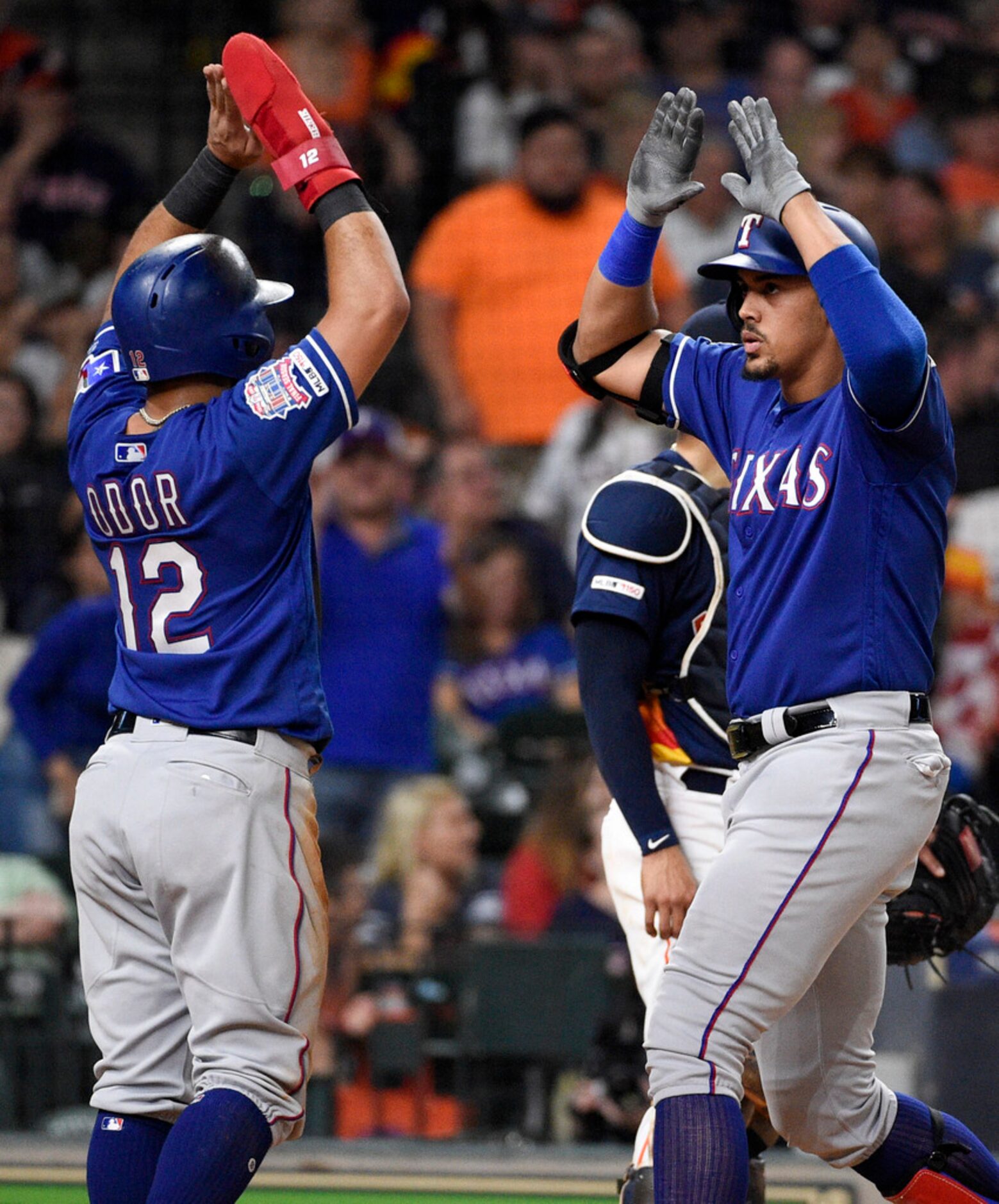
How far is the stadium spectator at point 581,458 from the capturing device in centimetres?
727

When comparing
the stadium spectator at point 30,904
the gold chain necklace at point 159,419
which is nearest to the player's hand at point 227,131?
the gold chain necklace at point 159,419

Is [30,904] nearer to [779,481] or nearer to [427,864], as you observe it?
[427,864]

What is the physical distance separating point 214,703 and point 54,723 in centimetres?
370

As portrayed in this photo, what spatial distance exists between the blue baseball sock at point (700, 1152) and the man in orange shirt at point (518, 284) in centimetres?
520

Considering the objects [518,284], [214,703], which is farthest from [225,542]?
[518,284]

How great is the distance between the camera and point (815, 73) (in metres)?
8.80

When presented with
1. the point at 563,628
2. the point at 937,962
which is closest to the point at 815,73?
the point at 563,628

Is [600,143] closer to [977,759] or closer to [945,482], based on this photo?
[977,759]

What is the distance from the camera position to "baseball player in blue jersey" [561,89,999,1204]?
2.83 m

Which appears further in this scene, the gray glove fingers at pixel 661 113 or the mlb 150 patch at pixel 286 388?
the gray glove fingers at pixel 661 113

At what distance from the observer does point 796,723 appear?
2910mm

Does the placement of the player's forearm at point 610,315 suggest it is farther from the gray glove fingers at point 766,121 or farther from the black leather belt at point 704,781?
the black leather belt at point 704,781

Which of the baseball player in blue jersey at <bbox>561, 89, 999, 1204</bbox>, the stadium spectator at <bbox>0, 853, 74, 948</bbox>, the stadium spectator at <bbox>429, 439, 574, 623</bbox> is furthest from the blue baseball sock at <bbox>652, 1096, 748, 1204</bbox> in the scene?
the stadium spectator at <bbox>429, 439, 574, 623</bbox>

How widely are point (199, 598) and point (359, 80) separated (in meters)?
5.92
